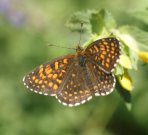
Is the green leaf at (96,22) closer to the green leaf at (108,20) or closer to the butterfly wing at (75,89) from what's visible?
the green leaf at (108,20)

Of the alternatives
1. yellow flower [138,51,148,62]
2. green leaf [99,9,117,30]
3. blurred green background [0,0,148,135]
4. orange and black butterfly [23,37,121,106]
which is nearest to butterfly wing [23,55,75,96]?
orange and black butterfly [23,37,121,106]

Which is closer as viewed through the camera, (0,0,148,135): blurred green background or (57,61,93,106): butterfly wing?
(57,61,93,106): butterfly wing

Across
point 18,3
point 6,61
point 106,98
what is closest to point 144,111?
point 106,98

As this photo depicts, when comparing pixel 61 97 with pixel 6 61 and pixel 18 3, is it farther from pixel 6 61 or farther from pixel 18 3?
pixel 18 3

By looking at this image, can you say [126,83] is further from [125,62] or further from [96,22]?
[96,22]

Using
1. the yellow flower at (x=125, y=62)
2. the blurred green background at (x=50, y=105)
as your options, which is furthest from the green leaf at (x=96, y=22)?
the blurred green background at (x=50, y=105)

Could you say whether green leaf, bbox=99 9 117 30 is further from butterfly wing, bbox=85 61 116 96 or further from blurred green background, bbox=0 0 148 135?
blurred green background, bbox=0 0 148 135

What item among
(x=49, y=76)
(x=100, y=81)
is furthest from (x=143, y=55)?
(x=49, y=76)
